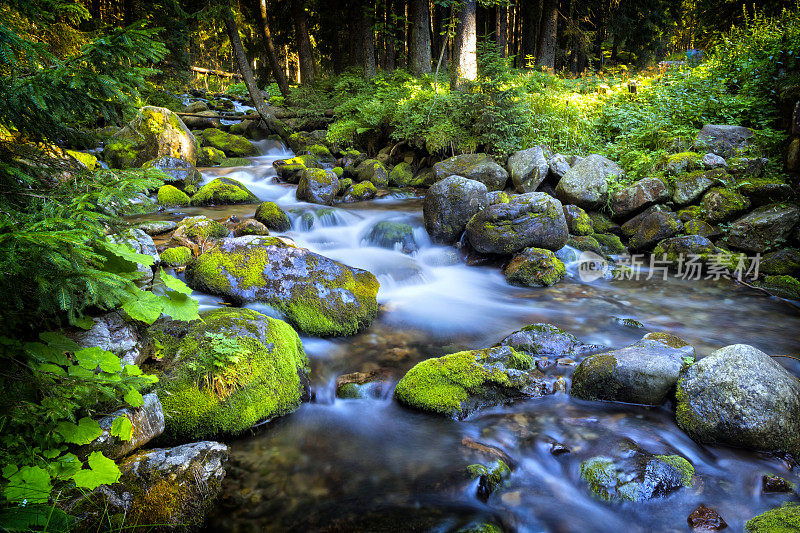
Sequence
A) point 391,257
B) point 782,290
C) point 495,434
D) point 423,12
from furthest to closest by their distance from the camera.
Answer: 1. point 423,12
2. point 391,257
3. point 782,290
4. point 495,434

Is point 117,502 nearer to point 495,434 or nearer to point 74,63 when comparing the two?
point 74,63

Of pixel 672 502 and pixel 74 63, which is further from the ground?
pixel 74 63

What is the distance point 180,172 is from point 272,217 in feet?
14.0

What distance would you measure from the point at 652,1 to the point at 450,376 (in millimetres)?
27653

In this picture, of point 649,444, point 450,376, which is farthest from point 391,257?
point 649,444

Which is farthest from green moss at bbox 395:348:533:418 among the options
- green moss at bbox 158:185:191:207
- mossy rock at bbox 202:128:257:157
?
mossy rock at bbox 202:128:257:157

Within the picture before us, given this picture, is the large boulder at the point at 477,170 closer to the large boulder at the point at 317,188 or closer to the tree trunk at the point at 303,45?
the large boulder at the point at 317,188

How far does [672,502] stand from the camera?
3174 millimetres

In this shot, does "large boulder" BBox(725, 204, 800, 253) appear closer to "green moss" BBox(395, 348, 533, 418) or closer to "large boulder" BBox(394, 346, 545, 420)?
"large boulder" BBox(394, 346, 545, 420)

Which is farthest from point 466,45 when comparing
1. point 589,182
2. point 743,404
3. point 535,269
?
point 743,404

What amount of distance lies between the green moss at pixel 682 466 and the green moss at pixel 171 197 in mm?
11150

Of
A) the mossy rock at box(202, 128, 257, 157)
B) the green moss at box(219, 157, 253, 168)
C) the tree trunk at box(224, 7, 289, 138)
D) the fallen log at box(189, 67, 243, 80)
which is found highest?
the fallen log at box(189, 67, 243, 80)

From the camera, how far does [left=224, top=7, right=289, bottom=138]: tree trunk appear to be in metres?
15.5

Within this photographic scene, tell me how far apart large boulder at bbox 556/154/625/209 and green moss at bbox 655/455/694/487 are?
6.98m
